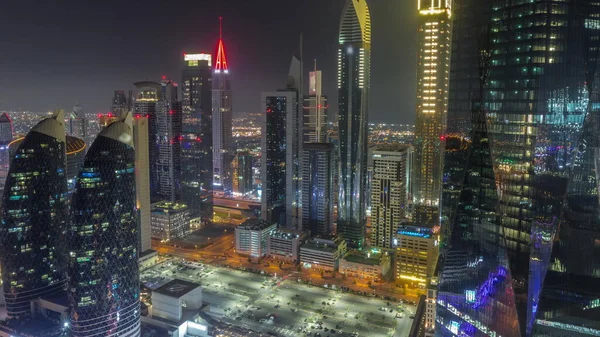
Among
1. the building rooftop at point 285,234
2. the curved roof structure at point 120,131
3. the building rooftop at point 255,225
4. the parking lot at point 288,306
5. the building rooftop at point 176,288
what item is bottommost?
the parking lot at point 288,306

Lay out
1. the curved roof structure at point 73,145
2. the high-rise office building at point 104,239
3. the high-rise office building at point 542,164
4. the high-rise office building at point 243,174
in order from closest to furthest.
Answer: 1. the high-rise office building at point 542,164
2. the high-rise office building at point 104,239
3. the curved roof structure at point 73,145
4. the high-rise office building at point 243,174

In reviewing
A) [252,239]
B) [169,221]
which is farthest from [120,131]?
[169,221]

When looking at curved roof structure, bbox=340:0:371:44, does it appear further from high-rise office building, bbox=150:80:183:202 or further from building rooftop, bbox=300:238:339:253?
building rooftop, bbox=300:238:339:253

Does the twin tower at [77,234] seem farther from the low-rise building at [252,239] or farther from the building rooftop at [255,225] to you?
the building rooftop at [255,225]

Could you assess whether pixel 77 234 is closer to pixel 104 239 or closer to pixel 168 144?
pixel 104 239

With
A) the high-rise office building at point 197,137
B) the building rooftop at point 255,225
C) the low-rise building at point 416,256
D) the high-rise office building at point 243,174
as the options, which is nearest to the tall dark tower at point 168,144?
the high-rise office building at point 197,137

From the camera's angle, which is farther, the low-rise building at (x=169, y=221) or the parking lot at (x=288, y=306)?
the low-rise building at (x=169, y=221)

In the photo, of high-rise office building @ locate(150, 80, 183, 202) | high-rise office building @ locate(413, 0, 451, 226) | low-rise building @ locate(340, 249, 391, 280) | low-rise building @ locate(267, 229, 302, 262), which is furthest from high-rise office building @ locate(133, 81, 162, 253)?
high-rise office building @ locate(413, 0, 451, 226)
